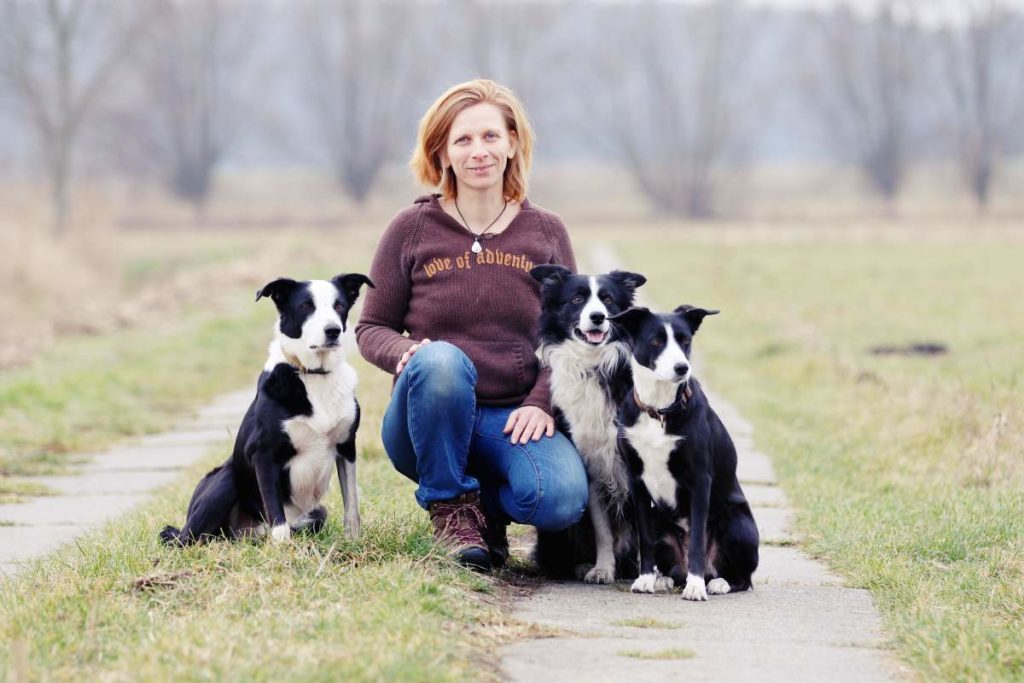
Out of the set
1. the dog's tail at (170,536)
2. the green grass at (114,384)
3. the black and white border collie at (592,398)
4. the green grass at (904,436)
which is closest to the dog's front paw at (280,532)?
the dog's tail at (170,536)

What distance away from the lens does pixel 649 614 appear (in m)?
4.59

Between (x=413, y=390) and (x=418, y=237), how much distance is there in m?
0.78

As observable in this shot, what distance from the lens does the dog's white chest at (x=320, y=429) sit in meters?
4.96

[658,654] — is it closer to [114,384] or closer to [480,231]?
[480,231]

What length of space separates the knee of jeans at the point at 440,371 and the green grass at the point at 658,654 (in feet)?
4.22

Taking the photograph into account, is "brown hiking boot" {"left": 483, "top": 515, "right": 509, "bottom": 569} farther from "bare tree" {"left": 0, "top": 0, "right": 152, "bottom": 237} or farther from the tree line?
the tree line

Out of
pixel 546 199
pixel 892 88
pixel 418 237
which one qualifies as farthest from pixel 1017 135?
pixel 418 237

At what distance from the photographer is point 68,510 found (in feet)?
22.5

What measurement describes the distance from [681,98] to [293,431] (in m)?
57.9

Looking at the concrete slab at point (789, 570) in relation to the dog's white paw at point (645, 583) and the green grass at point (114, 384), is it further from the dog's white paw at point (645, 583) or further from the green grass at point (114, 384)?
the green grass at point (114, 384)

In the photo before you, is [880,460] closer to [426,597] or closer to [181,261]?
[426,597]

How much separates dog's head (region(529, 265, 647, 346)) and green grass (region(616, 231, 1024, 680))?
1.47 metres

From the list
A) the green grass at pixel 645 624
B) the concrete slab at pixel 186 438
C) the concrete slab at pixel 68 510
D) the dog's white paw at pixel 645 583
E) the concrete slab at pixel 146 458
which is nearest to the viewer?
the green grass at pixel 645 624

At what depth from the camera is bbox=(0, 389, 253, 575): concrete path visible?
20.1 ft
